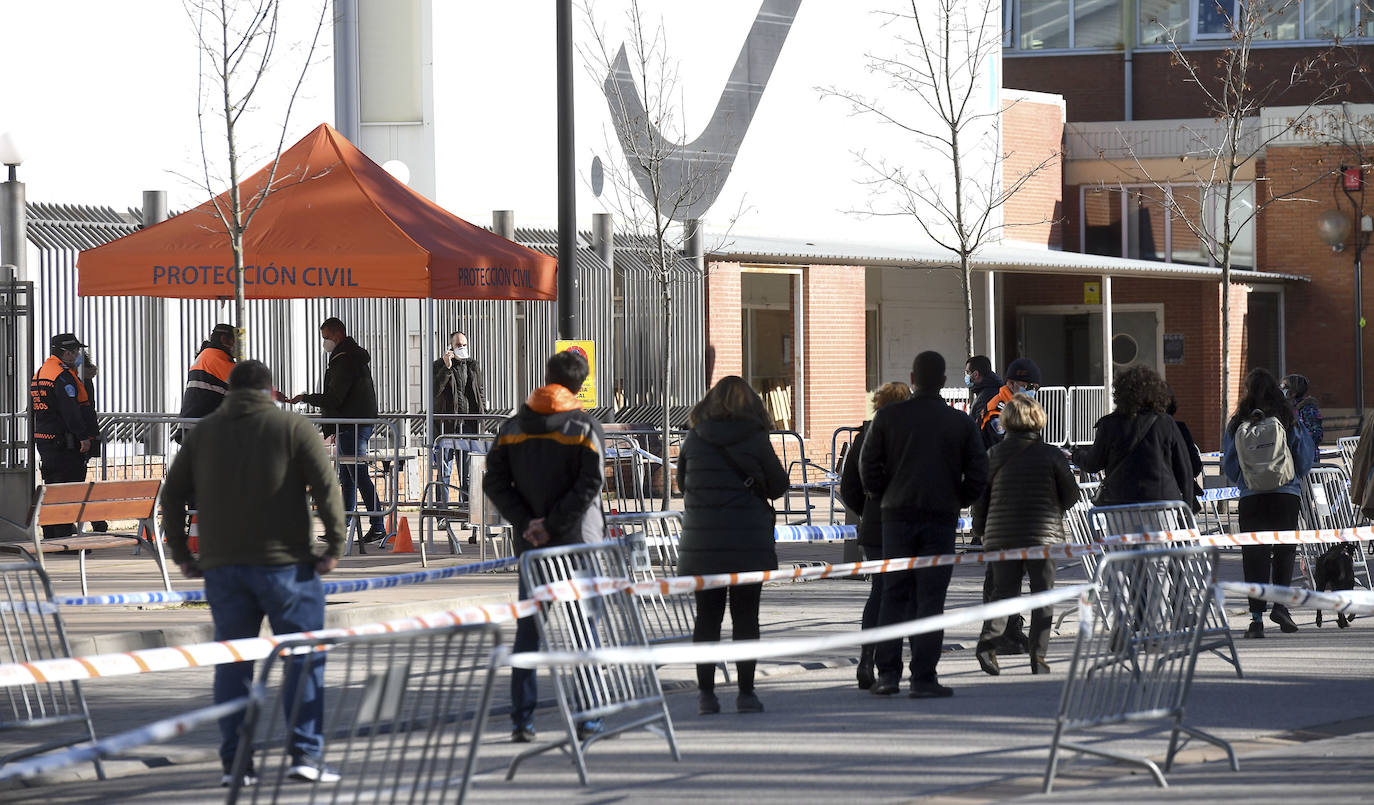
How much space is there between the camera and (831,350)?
87.0 feet

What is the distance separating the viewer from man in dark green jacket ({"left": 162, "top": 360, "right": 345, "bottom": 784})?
721 centimetres

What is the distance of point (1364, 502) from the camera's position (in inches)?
430

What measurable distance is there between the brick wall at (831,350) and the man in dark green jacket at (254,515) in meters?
18.9

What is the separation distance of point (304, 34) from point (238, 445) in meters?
15.5

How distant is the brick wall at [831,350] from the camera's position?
85.6 feet

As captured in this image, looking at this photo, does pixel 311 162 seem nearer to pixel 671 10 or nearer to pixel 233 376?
pixel 233 376

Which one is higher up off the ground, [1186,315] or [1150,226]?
[1150,226]

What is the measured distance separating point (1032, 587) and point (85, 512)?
254 inches

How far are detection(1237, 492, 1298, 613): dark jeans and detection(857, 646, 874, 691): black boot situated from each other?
3.39m

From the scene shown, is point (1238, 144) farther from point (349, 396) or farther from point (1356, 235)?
point (349, 396)

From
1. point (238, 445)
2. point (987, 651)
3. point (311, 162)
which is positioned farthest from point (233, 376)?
point (311, 162)

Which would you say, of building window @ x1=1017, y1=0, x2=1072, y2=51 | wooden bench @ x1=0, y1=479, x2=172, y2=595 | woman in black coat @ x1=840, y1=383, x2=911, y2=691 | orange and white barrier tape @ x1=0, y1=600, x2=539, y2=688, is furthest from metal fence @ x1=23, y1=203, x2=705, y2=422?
building window @ x1=1017, y1=0, x2=1072, y2=51

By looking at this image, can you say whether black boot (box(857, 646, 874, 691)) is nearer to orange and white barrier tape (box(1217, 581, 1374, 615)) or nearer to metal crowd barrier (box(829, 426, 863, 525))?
metal crowd barrier (box(829, 426, 863, 525))

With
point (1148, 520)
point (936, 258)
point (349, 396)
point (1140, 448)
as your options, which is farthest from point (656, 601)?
point (936, 258)
